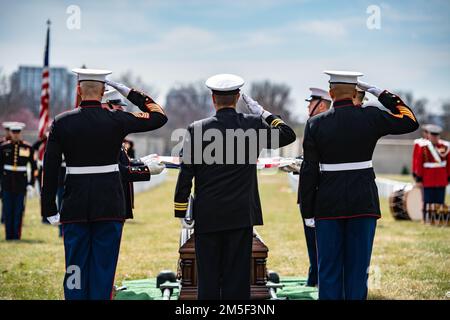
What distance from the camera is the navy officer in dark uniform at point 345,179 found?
20.3 feet

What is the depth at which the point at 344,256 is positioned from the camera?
6293 mm

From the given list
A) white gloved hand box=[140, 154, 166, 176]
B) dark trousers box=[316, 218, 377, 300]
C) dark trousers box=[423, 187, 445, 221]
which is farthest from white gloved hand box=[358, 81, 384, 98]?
dark trousers box=[423, 187, 445, 221]

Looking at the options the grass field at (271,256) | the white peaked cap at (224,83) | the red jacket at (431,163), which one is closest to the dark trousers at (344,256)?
the white peaked cap at (224,83)

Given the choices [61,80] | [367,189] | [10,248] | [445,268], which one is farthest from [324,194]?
[61,80]

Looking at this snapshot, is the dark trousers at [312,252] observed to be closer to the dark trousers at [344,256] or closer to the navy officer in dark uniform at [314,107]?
the navy officer in dark uniform at [314,107]

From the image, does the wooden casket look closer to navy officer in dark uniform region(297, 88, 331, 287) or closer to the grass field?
navy officer in dark uniform region(297, 88, 331, 287)

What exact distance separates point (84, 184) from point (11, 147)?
892 cm

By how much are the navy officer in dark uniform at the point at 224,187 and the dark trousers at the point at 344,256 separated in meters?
0.73

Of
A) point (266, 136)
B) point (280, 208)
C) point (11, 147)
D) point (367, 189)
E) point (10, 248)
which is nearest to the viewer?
point (266, 136)

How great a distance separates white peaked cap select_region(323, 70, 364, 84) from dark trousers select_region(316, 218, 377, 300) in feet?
3.64

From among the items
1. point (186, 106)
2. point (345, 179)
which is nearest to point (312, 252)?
point (345, 179)

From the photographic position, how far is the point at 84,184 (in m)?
6.05

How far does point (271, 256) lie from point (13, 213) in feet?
16.9
